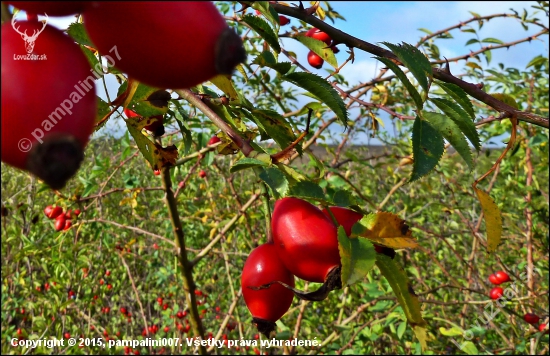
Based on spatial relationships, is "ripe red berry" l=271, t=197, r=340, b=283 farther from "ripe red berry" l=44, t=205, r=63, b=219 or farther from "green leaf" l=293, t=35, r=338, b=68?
"ripe red berry" l=44, t=205, r=63, b=219

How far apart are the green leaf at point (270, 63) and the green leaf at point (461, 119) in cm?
20

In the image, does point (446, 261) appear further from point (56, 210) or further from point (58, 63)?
point (58, 63)

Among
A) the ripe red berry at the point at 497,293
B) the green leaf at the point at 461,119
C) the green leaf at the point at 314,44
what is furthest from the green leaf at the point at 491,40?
the green leaf at the point at 461,119

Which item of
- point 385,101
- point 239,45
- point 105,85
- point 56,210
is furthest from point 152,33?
point 385,101

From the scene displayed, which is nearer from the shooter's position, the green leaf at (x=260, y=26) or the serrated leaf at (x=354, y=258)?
the serrated leaf at (x=354, y=258)

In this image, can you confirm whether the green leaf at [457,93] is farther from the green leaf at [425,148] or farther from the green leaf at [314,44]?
the green leaf at [314,44]

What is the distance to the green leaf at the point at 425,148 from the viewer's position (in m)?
0.54

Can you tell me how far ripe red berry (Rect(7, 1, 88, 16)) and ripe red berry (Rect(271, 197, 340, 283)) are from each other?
0.36m

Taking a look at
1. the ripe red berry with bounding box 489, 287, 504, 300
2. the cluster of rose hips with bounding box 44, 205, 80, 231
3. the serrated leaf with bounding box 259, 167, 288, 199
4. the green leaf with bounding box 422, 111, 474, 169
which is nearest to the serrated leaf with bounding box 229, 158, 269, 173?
the serrated leaf with bounding box 259, 167, 288, 199

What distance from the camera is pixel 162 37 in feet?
0.93

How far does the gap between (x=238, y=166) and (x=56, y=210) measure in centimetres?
176

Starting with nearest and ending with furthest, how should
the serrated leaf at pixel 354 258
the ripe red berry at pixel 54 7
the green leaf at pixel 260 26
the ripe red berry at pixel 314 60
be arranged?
the ripe red berry at pixel 54 7 < the serrated leaf at pixel 354 258 < the green leaf at pixel 260 26 < the ripe red berry at pixel 314 60

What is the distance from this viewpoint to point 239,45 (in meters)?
0.30

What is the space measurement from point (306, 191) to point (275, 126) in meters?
0.14
